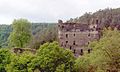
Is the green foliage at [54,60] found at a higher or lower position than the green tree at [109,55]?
lower

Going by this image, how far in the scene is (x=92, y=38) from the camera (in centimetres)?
8231

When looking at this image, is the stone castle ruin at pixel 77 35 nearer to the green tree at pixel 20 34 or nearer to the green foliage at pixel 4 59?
the green foliage at pixel 4 59

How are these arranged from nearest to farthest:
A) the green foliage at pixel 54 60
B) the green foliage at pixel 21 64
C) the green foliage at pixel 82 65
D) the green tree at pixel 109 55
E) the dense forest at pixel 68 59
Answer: the green tree at pixel 109 55 < the dense forest at pixel 68 59 < the green foliage at pixel 82 65 < the green foliage at pixel 54 60 < the green foliage at pixel 21 64

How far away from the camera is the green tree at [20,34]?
98438mm

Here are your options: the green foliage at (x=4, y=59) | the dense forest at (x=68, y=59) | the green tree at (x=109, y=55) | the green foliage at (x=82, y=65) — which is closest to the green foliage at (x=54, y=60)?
the dense forest at (x=68, y=59)

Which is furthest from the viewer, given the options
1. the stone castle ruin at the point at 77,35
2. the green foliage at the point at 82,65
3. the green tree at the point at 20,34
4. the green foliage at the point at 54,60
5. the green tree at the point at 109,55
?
the green tree at the point at 20,34

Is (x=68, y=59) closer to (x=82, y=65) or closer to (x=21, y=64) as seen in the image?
(x=82, y=65)

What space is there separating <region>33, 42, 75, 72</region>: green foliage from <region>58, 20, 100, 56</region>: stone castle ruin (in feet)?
68.3

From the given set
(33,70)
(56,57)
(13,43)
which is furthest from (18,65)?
(13,43)

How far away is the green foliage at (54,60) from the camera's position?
5975cm

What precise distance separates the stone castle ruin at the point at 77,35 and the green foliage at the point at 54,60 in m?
20.8

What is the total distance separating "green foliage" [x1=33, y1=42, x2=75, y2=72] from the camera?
5975 cm

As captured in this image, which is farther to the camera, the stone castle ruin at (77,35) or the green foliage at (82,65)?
the stone castle ruin at (77,35)

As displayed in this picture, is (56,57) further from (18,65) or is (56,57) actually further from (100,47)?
(100,47)
